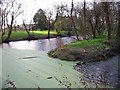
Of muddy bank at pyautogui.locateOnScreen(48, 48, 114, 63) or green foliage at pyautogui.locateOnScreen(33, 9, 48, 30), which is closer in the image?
muddy bank at pyautogui.locateOnScreen(48, 48, 114, 63)

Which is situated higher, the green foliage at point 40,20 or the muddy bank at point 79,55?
the green foliage at point 40,20

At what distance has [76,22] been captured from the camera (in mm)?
24469

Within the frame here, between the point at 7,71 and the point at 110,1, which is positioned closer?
the point at 7,71

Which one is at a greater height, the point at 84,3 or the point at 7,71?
the point at 84,3

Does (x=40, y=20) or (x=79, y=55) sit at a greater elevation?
(x=40, y=20)

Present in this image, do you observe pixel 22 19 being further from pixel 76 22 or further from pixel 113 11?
pixel 113 11

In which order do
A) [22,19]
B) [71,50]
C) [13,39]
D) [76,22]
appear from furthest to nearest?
[22,19] → [13,39] → [76,22] → [71,50]

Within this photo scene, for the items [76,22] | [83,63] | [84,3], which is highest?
[84,3]

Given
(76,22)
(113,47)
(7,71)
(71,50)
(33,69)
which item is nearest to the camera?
(7,71)

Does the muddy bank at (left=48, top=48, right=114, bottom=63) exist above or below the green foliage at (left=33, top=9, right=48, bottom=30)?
below

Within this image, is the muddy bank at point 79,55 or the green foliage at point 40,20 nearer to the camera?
the muddy bank at point 79,55

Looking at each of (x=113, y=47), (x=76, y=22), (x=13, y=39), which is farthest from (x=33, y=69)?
(x=13, y=39)

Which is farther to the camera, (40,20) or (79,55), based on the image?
(40,20)

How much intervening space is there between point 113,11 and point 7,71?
1058 centimetres
